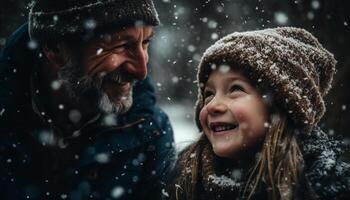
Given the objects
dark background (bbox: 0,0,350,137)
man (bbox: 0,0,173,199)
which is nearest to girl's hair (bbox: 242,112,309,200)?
man (bbox: 0,0,173,199)

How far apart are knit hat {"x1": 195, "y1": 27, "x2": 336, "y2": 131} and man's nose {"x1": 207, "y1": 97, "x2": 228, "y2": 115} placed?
226 millimetres

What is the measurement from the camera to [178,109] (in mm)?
13859

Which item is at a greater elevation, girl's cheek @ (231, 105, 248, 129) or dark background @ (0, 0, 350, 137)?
girl's cheek @ (231, 105, 248, 129)

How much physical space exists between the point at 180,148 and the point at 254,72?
0.91m

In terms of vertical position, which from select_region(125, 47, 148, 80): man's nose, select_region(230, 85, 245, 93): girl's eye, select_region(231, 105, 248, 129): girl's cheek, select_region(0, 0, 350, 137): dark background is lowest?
select_region(0, 0, 350, 137): dark background

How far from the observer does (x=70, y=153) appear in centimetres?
347

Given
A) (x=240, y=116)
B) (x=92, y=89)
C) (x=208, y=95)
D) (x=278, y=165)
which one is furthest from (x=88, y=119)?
(x=278, y=165)

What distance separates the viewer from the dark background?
3.70 metres

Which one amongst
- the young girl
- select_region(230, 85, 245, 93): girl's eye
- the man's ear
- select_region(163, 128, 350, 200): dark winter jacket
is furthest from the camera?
the man's ear

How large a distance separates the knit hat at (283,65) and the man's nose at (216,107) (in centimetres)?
23

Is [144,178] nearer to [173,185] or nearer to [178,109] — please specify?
[173,185]

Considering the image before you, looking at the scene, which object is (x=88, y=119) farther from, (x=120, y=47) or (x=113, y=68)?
(x=120, y=47)

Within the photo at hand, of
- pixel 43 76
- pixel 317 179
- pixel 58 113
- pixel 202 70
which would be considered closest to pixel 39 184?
pixel 58 113

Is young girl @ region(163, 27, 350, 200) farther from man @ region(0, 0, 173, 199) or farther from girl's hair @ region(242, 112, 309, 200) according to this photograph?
man @ region(0, 0, 173, 199)
